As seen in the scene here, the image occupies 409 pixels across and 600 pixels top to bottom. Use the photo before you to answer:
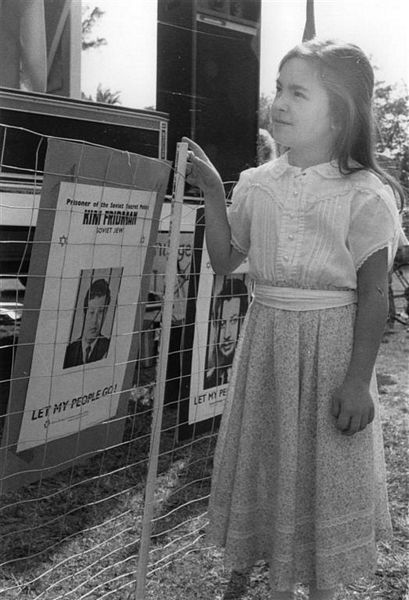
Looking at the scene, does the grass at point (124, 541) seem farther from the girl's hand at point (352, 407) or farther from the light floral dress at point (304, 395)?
the girl's hand at point (352, 407)

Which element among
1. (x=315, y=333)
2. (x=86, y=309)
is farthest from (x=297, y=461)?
(x=86, y=309)

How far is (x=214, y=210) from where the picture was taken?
1.83 meters

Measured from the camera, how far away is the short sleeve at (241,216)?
5.96 ft

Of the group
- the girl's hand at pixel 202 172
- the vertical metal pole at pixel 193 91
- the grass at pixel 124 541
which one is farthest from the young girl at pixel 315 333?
the vertical metal pole at pixel 193 91

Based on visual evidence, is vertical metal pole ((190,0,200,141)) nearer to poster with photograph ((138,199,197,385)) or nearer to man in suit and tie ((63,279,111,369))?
poster with photograph ((138,199,197,385))

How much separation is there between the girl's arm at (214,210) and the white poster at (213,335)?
0.98 m

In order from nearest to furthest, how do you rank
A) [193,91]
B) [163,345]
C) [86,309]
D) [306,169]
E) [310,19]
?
[306,169]
[163,345]
[86,309]
[193,91]
[310,19]

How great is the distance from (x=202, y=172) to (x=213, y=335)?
123 centimetres

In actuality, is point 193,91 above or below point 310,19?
below

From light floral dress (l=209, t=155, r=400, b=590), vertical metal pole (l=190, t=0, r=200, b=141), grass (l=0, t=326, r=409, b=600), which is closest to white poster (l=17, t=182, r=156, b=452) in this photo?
grass (l=0, t=326, r=409, b=600)

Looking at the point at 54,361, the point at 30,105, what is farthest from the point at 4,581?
the point at 30,105

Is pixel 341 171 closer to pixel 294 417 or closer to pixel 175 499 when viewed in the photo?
pixel 294 417

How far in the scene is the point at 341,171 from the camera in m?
1.69

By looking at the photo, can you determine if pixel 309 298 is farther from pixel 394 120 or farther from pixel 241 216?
pixel 394 120
